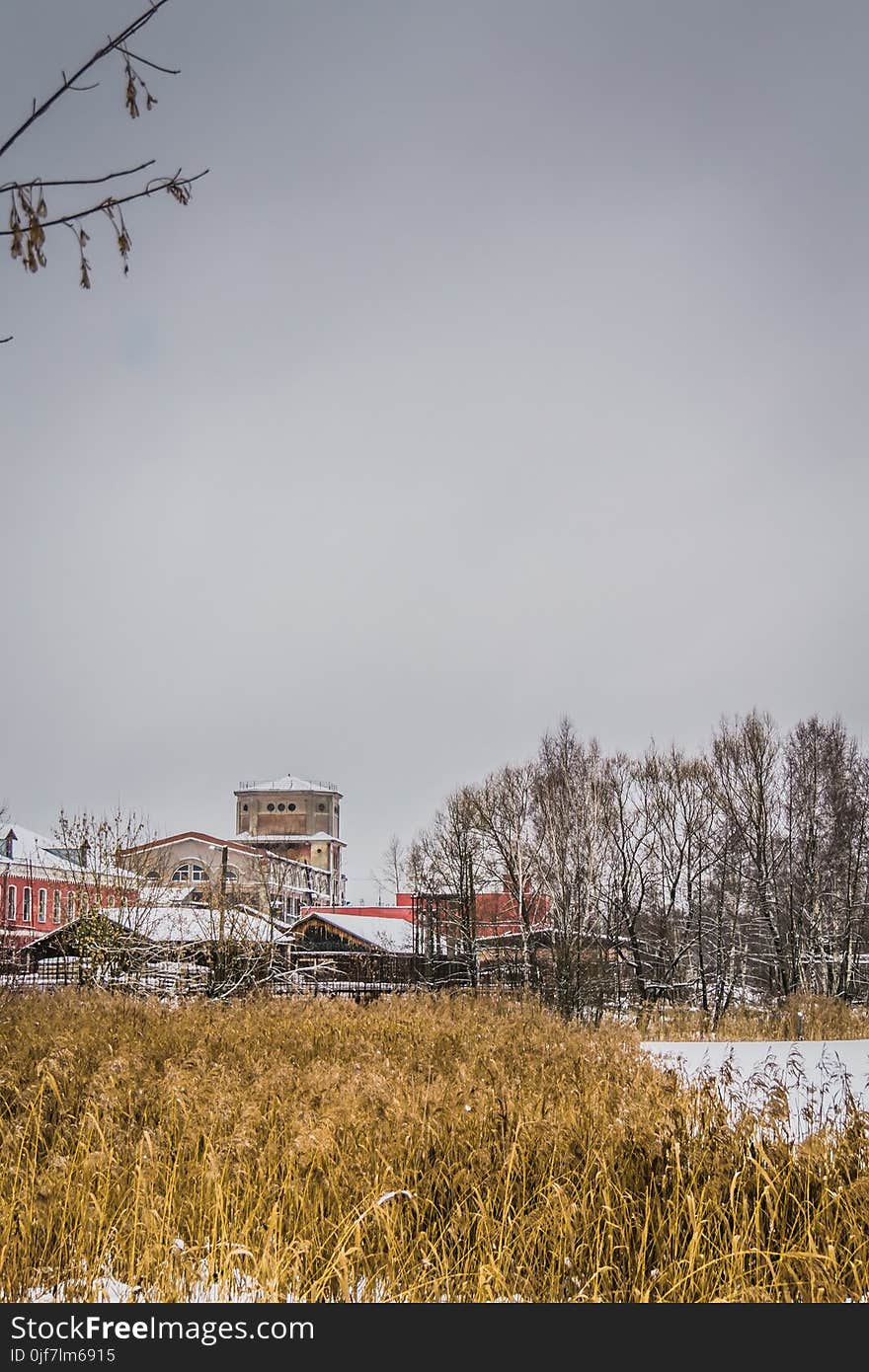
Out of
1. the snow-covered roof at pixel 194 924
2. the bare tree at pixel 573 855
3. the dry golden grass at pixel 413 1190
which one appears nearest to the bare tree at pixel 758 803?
the bare tree at pixel 573 855

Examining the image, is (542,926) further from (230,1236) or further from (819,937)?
(230,1236)

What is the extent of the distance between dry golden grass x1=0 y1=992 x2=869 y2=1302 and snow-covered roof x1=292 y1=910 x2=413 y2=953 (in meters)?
28.0

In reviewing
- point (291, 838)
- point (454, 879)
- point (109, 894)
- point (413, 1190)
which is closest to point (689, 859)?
point (454, 879)

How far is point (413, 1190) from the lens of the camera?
4117 millimetres

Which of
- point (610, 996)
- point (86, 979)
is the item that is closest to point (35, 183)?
point (86, 979)

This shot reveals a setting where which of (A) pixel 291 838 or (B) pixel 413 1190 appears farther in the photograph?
(A) pixel 291 838

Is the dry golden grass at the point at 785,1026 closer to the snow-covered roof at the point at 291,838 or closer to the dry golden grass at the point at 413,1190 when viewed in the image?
the dry golden grass at the point at 413,1190

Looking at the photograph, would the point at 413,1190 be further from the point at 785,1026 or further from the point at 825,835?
the point at 825,835

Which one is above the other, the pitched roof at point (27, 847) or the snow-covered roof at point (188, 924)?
the pitched roof at point (27, 847)

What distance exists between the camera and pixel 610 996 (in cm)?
2548

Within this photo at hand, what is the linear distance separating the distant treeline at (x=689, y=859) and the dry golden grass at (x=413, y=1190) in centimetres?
2170

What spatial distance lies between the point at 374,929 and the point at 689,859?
586 inches

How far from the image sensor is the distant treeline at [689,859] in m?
28.8
